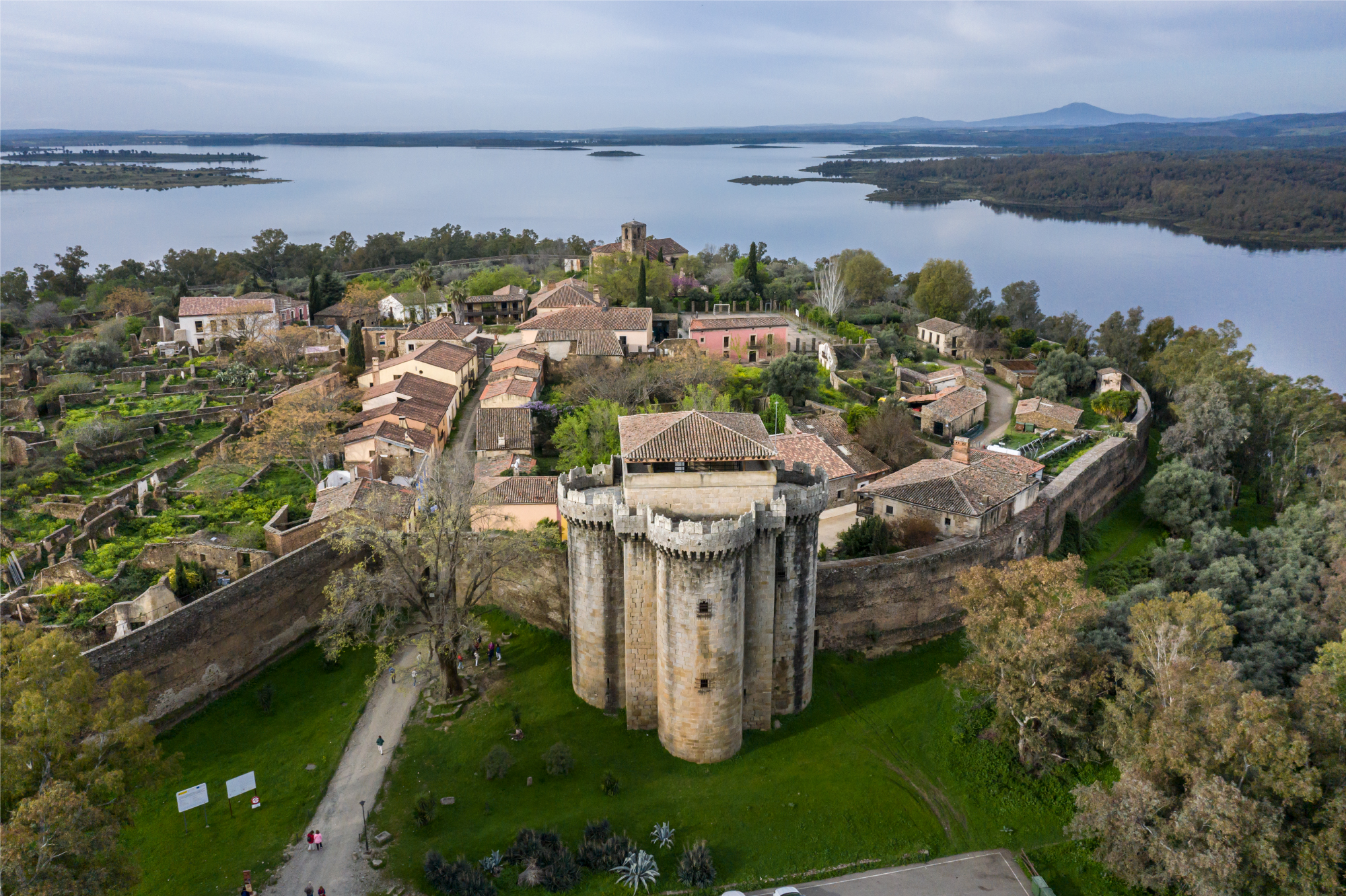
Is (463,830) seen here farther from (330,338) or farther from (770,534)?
(330,338)

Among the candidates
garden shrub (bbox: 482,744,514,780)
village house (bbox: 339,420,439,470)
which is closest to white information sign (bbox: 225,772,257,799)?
garden shrub (bbox: 482,744,514,780)

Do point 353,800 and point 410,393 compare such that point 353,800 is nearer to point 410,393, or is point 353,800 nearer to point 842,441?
point 410,393

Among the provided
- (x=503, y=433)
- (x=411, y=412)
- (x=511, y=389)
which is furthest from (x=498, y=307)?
(x=503, y=433)

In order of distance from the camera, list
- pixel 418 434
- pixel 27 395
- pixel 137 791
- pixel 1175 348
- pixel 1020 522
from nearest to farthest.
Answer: pixel 137 791, pixel 1020 522, pixel 418 434, pixel 27 395, pixel 1175 348

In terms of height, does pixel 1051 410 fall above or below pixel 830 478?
below

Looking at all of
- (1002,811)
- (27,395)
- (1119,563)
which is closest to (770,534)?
(1002,811)

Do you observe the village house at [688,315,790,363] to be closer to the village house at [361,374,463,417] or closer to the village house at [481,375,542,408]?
the village house at [481,375,542,408]
